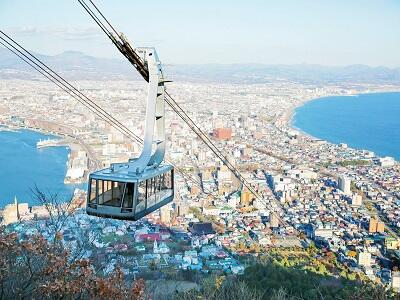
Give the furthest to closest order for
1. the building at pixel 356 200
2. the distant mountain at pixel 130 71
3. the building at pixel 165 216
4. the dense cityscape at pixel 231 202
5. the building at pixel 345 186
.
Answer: the distant mountain at pixel 130 71 < the building at pixel 345 186 < the building at pixel 356 200 < the building at pixel 165 216 < the dense cityscape at pixel 231 202

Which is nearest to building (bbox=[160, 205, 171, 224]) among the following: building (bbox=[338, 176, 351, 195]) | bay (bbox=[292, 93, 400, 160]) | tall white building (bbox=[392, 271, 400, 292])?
tall white building (bbox=[392, 271, 400, 292])

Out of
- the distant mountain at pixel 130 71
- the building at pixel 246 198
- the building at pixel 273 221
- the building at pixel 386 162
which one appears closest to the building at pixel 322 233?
the building at pixel 273 221

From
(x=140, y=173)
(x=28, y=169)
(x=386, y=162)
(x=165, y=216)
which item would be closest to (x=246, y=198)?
(x=165, y=216)

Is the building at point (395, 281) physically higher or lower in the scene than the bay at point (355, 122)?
higher

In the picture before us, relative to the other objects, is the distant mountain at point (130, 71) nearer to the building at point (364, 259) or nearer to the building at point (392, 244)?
the building at point (392, 244)

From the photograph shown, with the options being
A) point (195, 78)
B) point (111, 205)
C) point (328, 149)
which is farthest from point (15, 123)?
point (195, 78)

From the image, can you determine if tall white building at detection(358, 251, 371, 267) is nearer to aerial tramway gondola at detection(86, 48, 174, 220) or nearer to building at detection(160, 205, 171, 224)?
building at detection(160, 205, 171, 224)

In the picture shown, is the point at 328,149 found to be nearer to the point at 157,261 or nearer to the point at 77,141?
the point at 77,141
